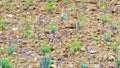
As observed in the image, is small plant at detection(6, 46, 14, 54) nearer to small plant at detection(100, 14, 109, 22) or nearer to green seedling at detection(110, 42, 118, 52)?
green seedling at detection(110, 42, 118, 52)

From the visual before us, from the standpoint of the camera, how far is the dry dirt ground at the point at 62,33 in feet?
19.1

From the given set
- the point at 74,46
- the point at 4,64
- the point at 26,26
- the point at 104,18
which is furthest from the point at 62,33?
the point at 4,64

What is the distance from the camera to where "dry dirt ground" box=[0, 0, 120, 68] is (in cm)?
584

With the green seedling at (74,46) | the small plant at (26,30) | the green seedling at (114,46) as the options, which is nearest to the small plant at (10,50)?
the small plant at (26,30)

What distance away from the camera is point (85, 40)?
6.40 metres

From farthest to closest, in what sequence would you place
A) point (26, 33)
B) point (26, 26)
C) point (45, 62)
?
point (26, 26) < point (26, 33) < point (45, 62)

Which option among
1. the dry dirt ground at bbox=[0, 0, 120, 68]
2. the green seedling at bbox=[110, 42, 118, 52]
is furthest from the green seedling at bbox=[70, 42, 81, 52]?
the green seedling at bbox=[110, 42, 118, 52]

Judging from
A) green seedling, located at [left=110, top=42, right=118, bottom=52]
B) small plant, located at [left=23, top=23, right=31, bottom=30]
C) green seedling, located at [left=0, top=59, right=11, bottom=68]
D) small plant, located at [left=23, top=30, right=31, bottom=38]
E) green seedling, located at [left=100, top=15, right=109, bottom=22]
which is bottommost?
green seedling, located at [left=0, top=59, right=11, bottom=68]

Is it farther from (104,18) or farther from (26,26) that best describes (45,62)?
(104,18)

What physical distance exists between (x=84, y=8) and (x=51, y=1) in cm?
83

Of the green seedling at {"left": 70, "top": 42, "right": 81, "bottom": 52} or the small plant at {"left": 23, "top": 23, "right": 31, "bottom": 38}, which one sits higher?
the small plant at {"left": 23, "top": 23, "right": 31, "bottom": 38}

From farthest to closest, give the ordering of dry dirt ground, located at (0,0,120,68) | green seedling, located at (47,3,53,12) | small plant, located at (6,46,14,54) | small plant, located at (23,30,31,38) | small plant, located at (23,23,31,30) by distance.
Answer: green seedling, located at (47,3,53,12), small plant, located at (23,23,31,30), small plant, located at (23,30,31,38), small plant, located at (6,46,14,54), dry dirt ground, located at (0,0,120,68)

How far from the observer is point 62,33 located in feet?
21.9

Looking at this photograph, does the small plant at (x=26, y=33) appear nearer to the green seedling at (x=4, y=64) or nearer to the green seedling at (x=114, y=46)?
the green seedling at (x=4, y=64)
